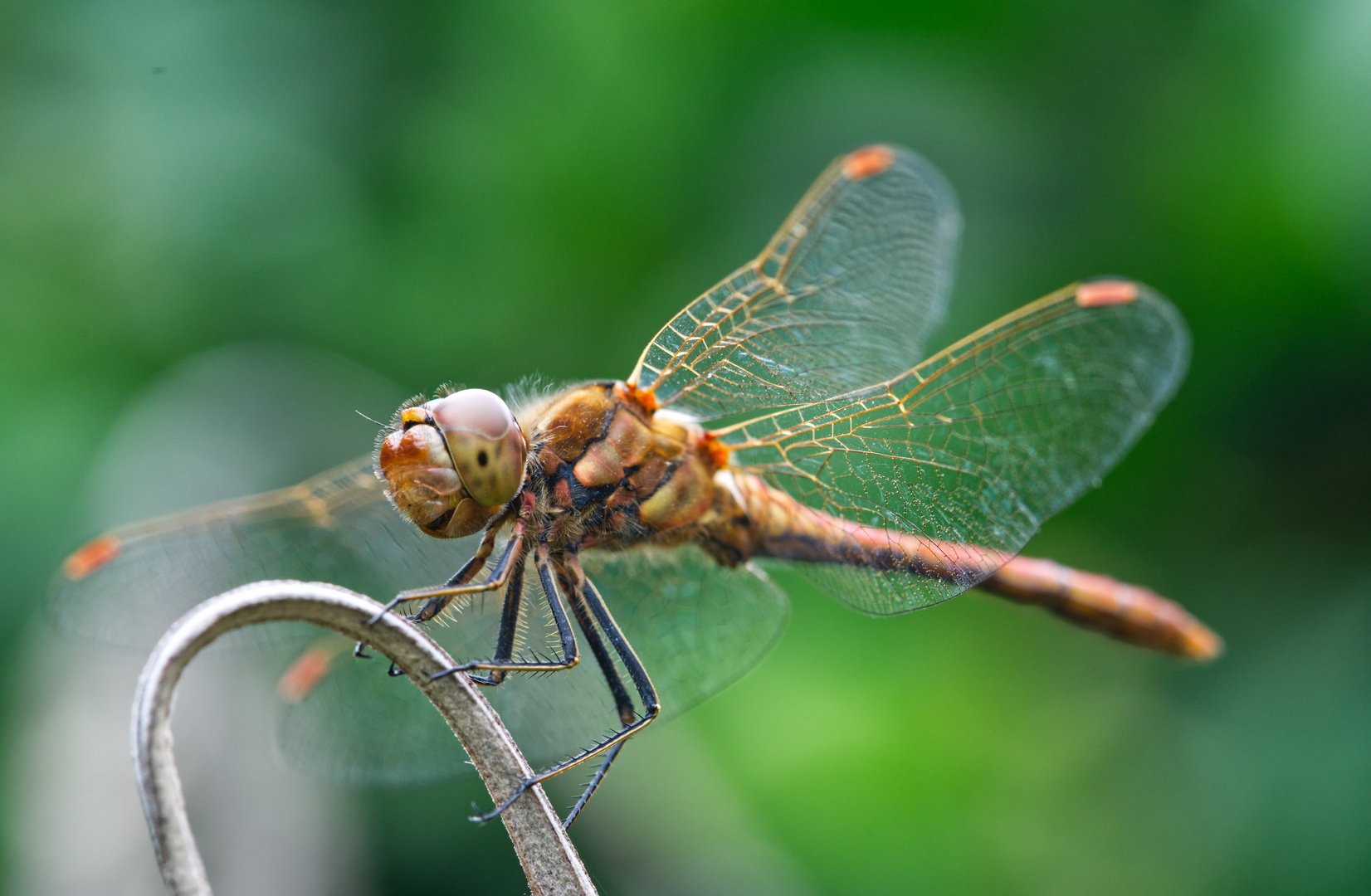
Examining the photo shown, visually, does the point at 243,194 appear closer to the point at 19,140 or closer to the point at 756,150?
the point at 19,140

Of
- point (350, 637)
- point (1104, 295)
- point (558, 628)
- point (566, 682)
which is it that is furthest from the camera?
point (566, 682)

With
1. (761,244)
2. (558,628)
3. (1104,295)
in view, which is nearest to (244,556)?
(558,628)

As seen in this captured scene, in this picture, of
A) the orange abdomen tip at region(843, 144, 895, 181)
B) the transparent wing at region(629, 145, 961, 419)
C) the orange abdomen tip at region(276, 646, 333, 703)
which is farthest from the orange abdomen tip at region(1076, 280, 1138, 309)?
the orange abdomen tip at region(276, 646, 333, 703)

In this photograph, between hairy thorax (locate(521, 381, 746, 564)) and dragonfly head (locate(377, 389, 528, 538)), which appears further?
hairy thorax (locate(521, 381, 746, 564))

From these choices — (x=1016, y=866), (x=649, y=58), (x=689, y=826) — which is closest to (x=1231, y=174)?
(x=649, y=58)

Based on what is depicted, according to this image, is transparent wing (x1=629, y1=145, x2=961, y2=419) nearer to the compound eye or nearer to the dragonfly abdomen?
the dragonfly abdomen

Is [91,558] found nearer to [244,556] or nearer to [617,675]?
[244,556]
